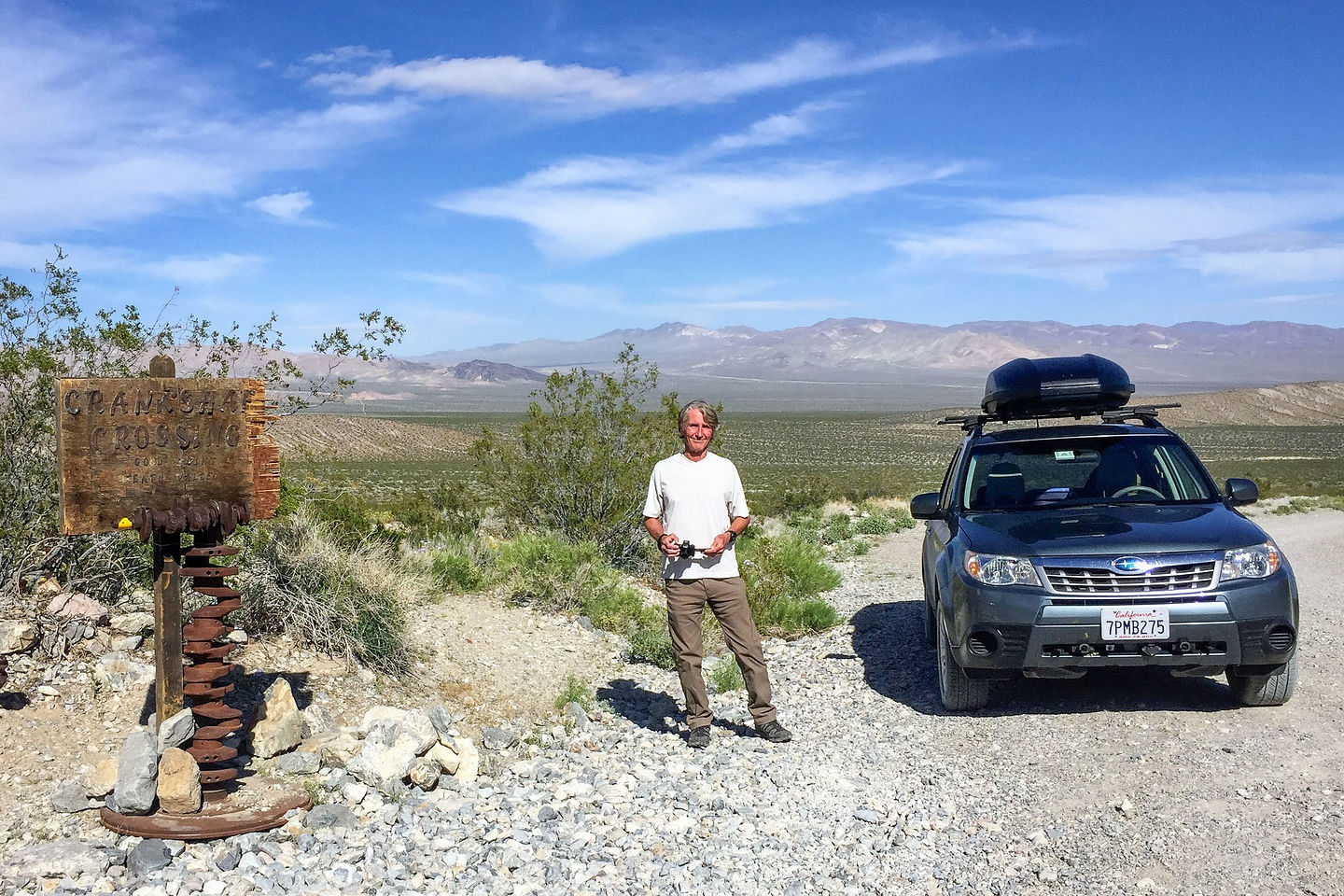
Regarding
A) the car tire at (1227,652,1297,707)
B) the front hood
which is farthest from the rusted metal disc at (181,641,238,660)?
the car tire at (1227,652,1297,707)

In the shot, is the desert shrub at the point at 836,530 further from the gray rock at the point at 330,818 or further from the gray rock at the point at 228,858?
the gray rock at the point at 228,858

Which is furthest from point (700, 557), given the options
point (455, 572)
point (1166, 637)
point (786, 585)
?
point (786, 585)

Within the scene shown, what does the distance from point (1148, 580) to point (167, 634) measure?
5250 mm

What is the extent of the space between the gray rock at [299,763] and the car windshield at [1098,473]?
14.9 ft

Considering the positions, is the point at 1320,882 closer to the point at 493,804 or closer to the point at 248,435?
the point at 493,804

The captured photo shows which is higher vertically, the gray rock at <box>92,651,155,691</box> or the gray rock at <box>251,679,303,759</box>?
the gray rock at <box>92,651,155,691</box>

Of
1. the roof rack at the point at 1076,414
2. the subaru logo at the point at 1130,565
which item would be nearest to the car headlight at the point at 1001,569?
the subaru logo at the point at 1130,565

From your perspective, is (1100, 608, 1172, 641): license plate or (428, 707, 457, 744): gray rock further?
(428, 707, 457, 744): gray rock

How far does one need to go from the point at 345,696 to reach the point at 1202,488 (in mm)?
5837

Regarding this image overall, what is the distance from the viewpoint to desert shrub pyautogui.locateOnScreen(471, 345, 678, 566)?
539 inches

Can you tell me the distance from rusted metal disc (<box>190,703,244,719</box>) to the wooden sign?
0.95 metres

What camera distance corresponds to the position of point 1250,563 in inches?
255

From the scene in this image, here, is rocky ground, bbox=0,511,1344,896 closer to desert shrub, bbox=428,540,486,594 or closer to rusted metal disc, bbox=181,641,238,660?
rusted metal disc, bbox=181,641,238,660

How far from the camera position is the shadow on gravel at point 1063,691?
280 inches
